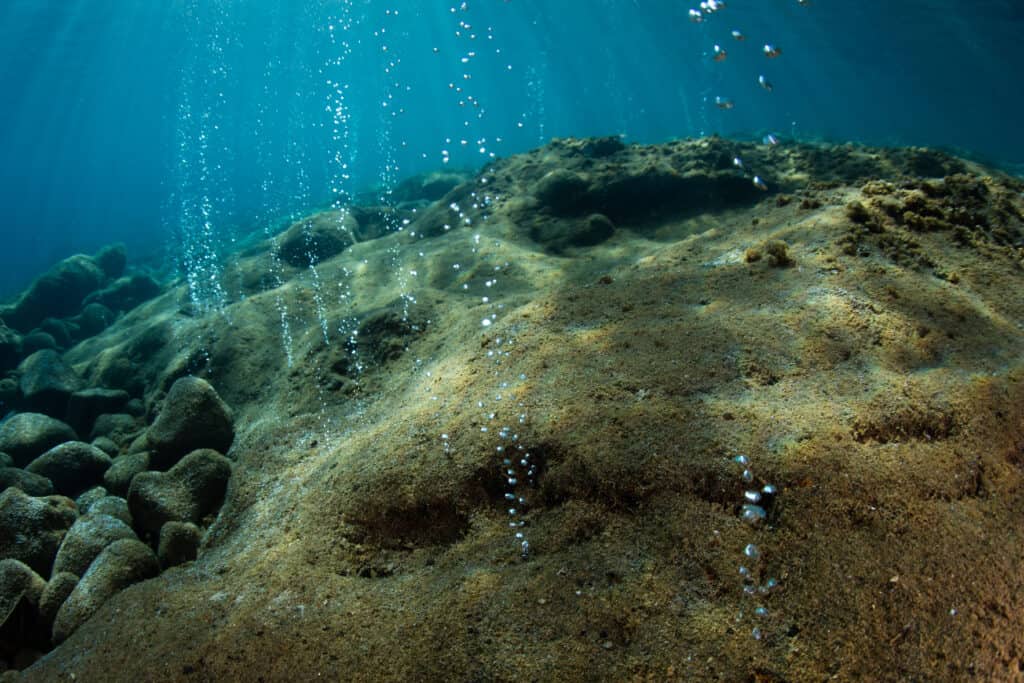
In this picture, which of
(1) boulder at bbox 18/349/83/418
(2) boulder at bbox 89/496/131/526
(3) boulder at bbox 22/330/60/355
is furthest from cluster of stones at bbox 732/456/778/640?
(3) boulder at bbox 22/330/60/355

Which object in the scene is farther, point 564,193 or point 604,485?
point 564,193

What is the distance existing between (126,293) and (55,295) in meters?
1.89

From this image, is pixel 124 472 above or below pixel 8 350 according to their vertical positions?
below

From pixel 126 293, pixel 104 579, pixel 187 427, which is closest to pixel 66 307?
pixel 126 293

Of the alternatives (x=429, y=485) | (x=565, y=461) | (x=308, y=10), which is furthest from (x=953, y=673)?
(x=308, y=10)

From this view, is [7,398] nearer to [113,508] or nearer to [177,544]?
[113,508]

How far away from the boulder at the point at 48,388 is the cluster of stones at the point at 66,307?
187 inches

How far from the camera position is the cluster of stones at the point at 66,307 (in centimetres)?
1282

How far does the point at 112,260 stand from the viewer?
1961 centimetres

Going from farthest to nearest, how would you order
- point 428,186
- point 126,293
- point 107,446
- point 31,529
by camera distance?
point 428,186, point 126,293, point 107,446, point 31,529

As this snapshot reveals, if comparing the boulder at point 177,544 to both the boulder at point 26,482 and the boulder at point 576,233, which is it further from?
the boulder at point 576,233

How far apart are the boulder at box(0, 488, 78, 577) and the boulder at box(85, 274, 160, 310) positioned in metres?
14.8

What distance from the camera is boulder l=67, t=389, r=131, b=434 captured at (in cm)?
779

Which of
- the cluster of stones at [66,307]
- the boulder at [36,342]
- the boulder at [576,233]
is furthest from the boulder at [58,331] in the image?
the boulder at [576,233]
